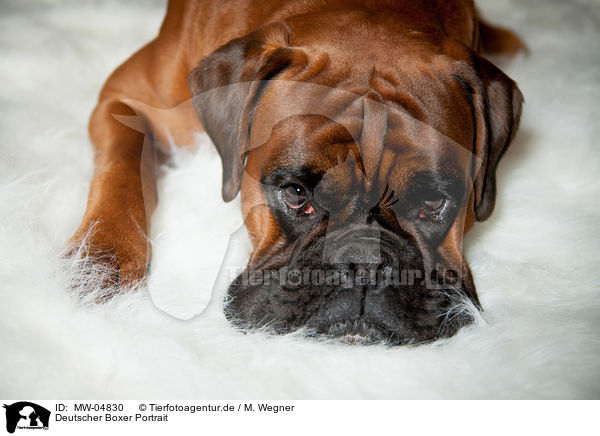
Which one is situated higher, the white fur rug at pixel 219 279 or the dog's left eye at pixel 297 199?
the dog's left eye at pixel 297 199

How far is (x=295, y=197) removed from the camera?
1.50 metres

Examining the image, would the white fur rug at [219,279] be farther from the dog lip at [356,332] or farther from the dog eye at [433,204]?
the dog eye at [433,204]

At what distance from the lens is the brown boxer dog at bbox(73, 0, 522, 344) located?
1.42m

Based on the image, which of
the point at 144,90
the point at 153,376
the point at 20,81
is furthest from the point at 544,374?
the point at 20,81

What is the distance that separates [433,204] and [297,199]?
1.23 ft

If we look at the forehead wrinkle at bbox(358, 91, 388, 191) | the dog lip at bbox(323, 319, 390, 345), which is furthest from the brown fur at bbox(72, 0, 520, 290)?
the dog lip at bbox(323, 319, 390, 345)

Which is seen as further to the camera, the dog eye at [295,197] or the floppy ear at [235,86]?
the floppy ear at [235,86]

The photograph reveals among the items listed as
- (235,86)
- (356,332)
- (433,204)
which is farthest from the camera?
(235,86)

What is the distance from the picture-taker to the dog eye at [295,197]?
1.48m
